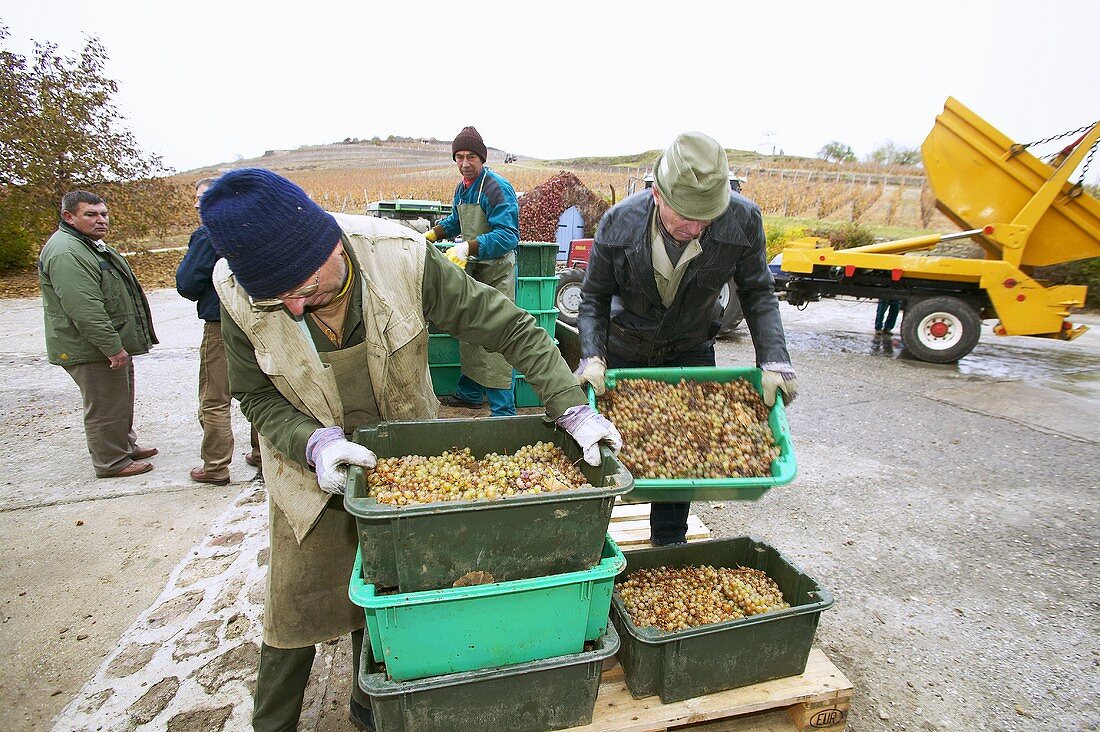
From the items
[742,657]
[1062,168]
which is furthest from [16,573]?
[1062,168]

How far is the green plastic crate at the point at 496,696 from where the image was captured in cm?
160

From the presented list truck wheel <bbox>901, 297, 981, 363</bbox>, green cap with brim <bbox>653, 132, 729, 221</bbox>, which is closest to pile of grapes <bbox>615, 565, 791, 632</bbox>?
green cap with brim <bbox>653, 132, 729, 221</bbox>

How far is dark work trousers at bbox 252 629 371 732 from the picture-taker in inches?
79.5

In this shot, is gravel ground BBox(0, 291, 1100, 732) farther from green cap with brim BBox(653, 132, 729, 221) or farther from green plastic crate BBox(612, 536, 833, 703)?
green cap with brim BBox(653, 132, 729, 221)

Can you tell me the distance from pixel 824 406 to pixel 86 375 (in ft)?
21.9

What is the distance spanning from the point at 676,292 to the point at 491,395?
105 inches

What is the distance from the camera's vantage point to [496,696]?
1.67m

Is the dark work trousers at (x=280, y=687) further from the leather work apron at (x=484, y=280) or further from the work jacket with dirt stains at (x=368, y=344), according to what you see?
the leather work apron at (x=484, y=280)

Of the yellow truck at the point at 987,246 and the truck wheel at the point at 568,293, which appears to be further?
the truck wheel at the point at 568,293

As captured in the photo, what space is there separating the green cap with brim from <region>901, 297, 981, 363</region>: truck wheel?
6.76 m

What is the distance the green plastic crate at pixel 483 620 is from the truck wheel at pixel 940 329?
7706 millimetres

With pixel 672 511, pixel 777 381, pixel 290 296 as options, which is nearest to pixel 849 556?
pixel 672 511

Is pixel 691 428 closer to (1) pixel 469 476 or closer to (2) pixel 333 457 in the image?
(1) pixel 469 476

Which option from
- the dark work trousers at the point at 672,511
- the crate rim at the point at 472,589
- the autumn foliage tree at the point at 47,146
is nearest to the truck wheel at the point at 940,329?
the dark work trousers at the point at 672,511
